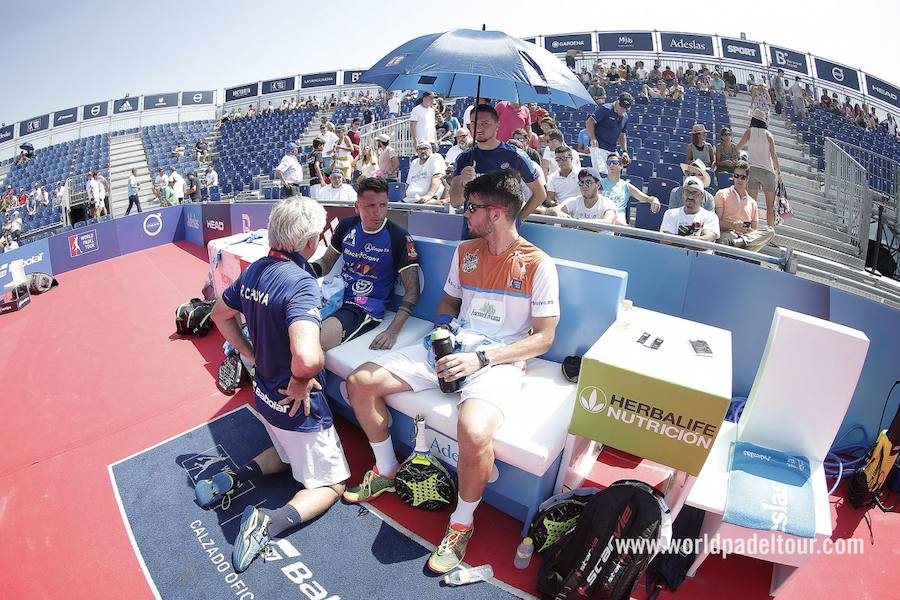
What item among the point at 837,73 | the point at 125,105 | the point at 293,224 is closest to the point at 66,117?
the point at 125,105

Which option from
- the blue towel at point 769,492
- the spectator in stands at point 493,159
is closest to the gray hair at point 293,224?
the spectator in stands at point 493,159

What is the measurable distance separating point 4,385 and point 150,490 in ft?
8.31

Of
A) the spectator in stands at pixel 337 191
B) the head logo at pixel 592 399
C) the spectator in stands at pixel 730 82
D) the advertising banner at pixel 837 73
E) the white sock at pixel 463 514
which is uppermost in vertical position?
the advertising banner at pixel 837 73

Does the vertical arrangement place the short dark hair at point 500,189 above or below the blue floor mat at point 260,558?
above

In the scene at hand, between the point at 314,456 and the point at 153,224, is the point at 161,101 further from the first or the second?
the point at 314,456

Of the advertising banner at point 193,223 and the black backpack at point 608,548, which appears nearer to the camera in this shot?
the black backpack at point 608,548

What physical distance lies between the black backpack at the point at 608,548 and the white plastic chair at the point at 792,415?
300 millimetres

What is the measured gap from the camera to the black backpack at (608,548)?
6.73 ft

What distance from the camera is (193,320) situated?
502cm

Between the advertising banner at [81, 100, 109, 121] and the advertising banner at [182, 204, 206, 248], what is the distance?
68.5 ft

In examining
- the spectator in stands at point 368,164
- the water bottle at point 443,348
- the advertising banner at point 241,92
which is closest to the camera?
the water bottle at point 443,348

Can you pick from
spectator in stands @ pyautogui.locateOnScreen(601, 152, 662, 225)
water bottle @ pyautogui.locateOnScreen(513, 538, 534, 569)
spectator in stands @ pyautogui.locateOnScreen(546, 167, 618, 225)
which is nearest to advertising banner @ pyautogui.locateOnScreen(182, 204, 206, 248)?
spectator in stands @ pyautogui.locateOnScreen(546, 167, 618, 225)

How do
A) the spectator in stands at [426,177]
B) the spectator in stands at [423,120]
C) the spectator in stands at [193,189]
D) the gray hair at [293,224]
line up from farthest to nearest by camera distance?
the spectator in stands at [193,189]
the spectator in stands at [423,120]
the spectator in stands at [426,177]
the gray hair at [293,224]

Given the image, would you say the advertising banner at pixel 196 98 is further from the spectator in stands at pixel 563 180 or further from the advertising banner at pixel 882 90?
the advertising banner at pixel 882 90
